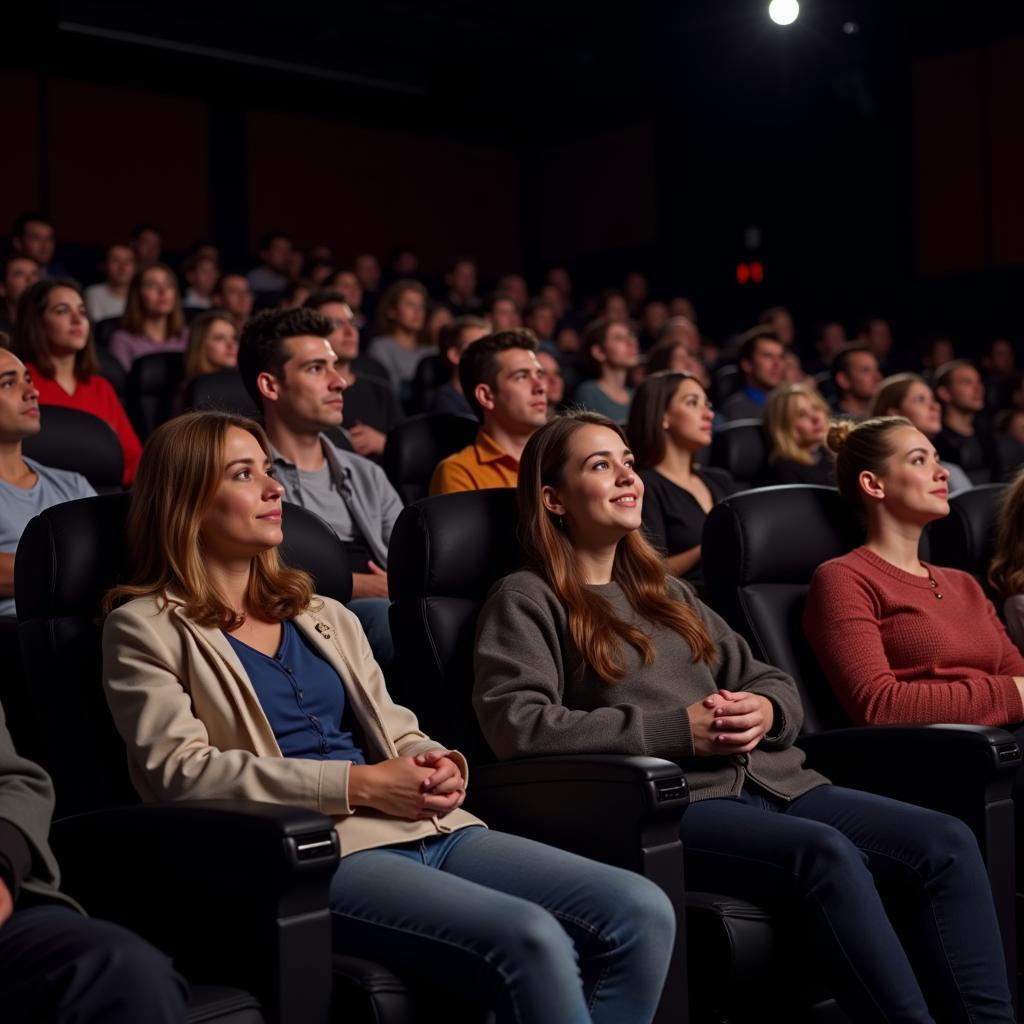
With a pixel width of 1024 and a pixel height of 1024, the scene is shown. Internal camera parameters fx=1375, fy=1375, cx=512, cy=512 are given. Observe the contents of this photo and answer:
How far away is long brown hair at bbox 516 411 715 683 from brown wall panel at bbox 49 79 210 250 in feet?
23.8

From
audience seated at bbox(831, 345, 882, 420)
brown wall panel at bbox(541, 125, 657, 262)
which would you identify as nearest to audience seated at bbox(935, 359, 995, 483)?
audience seated at bbox(831, 345, 882, 420)

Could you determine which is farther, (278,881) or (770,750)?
(770,750)

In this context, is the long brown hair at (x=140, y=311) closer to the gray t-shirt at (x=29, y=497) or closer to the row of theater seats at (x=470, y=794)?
the gray t-shirt at (x=29, y=497)

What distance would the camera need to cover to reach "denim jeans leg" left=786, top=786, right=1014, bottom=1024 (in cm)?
198

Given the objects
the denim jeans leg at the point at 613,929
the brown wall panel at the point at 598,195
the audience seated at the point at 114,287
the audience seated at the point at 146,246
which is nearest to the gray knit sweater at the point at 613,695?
the denim jeans leg at the point at 613,929

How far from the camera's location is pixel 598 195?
10.7 metres

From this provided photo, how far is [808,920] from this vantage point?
190 cm

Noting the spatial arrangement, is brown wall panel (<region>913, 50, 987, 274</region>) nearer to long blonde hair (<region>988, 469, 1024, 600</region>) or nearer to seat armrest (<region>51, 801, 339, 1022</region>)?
long blonde hair (<region>988, 469, 1024, 600</region>)

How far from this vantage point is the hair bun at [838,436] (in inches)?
108

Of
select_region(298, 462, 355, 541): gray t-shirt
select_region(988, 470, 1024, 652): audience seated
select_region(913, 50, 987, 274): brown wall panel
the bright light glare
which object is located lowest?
select_region(988, 470, 1024, 652): audience seated

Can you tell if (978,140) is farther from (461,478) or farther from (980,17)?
(461,478)

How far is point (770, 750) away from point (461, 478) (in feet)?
3.95

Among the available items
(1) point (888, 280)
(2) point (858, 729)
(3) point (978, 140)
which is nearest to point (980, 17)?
(3) point (978, 140)

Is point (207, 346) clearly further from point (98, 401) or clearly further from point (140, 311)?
point (140, 311)
